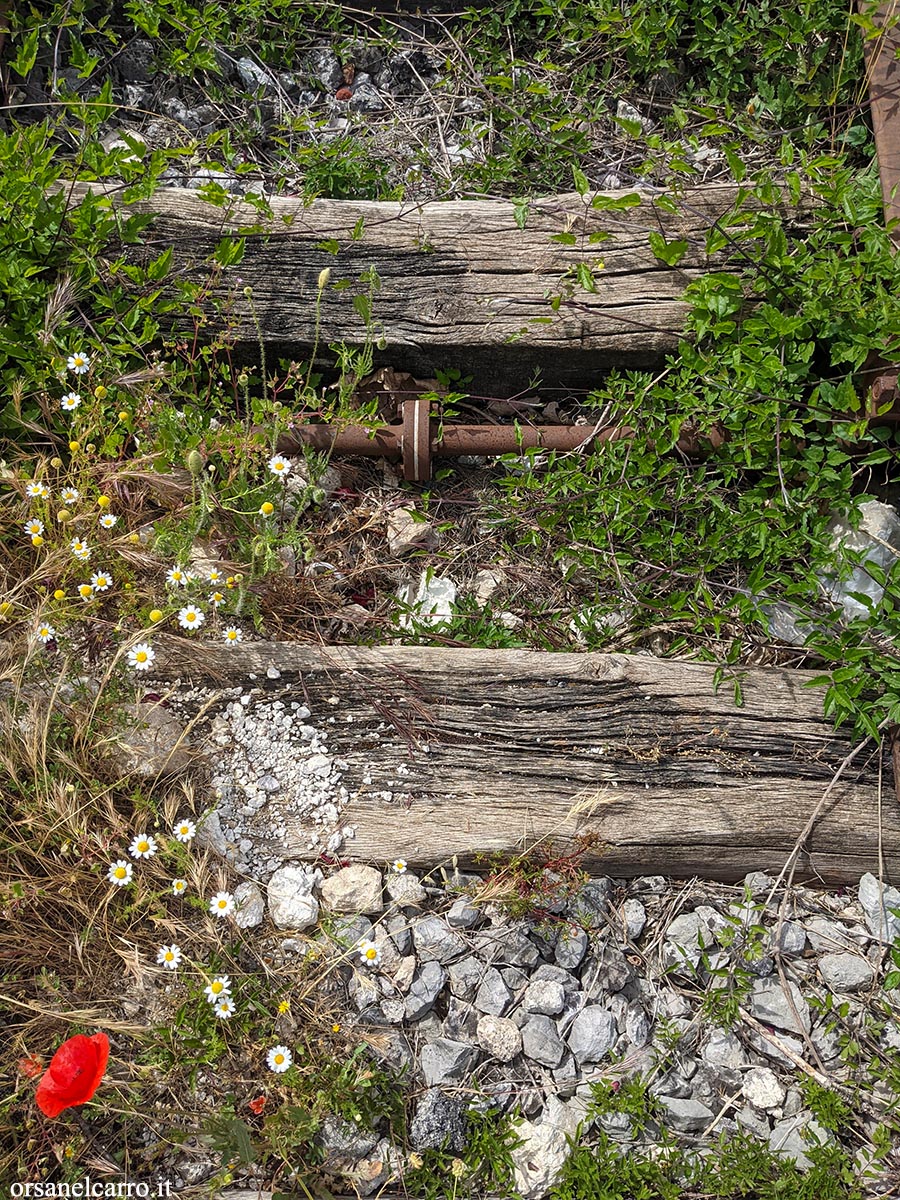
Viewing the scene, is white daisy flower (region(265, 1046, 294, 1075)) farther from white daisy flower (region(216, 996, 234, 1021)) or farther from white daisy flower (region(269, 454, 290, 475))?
white daisy flower (region(269, 454, 290, 475))

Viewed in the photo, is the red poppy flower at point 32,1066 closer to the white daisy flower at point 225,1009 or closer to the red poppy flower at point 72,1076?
the red poppy flower at point 72,1076

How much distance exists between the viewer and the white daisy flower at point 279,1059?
2197 millimetres

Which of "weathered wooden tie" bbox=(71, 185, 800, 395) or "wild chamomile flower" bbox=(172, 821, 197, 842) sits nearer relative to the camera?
"wild chamomile flower" bbox=(172, 821, 197, 842)

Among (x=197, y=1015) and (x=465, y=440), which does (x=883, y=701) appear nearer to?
(x=465, y=440)

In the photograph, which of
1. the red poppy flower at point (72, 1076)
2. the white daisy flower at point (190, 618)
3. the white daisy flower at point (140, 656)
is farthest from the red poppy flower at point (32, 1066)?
the white daisy flower at point (190, 618)

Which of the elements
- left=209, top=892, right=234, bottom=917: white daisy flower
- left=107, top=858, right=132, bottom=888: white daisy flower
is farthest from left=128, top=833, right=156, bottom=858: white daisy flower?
left=209, top=892, right=234, bottom=917: white daisy flower

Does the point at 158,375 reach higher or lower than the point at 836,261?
lower

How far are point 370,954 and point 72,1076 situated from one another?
Result: 751 mm

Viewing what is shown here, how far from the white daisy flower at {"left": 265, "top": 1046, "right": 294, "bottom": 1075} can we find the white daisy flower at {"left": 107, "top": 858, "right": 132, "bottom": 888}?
0.57 meters

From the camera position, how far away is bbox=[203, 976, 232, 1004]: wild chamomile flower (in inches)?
88.2

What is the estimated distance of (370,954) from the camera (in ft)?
7.80

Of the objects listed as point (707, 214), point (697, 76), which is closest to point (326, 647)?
point (707, 214)

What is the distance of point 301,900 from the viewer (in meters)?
2.43

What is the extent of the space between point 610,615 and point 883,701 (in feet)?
2.75
